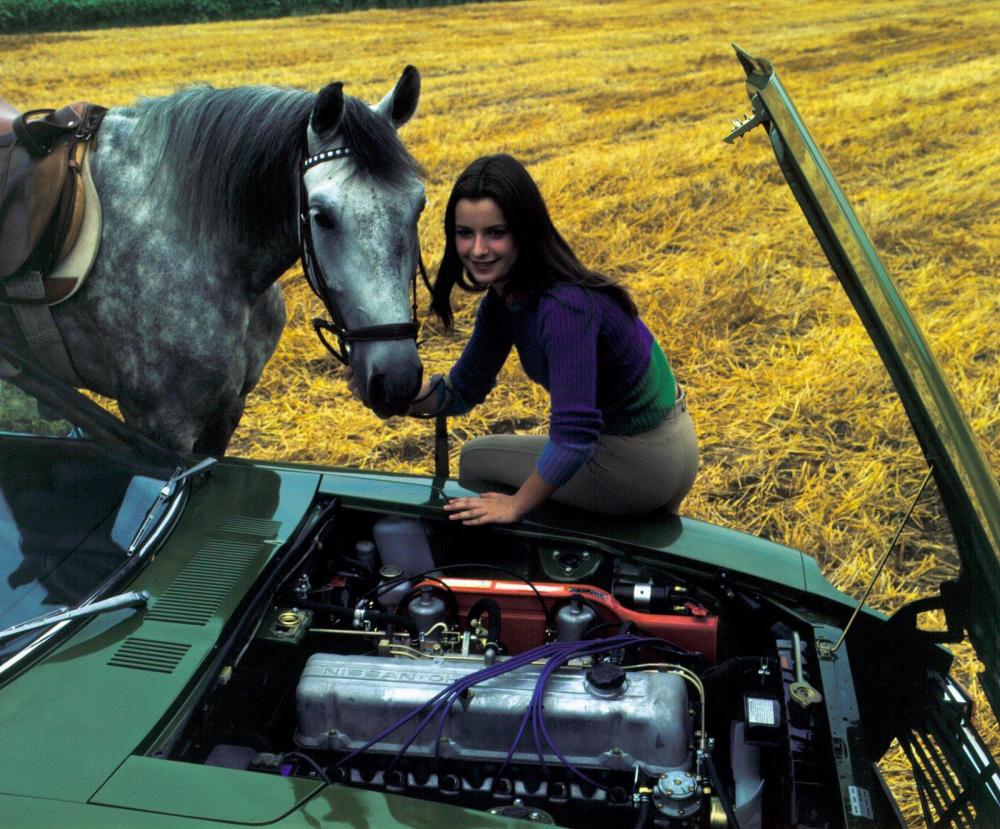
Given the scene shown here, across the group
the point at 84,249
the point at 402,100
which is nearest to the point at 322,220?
the point at 402,100

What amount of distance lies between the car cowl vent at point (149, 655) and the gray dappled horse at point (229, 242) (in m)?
1.18

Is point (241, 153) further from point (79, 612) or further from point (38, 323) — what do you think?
point (79, 612)

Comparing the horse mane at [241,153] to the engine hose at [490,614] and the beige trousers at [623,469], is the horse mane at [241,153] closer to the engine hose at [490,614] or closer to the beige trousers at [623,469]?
the beige trousers at [623,469]

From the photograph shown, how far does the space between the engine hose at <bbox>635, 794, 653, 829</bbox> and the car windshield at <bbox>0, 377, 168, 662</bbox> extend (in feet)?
4.10

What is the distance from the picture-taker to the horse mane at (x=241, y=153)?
3184 mm

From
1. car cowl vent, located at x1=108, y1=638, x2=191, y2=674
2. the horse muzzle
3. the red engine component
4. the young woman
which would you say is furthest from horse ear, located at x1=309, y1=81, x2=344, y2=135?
car cowl vent, located at x1=108, y1=638, x2=191, y2=674

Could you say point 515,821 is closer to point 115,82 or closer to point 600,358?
point 600,358

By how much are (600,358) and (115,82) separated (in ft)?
34.1

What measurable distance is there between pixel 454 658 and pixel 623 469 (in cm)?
90

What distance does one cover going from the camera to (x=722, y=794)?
1979mm

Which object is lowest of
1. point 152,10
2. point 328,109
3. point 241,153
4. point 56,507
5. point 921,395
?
point 56,507

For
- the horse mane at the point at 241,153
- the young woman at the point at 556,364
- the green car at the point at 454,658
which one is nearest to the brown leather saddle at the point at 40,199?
the horse mane at the point at 241,153

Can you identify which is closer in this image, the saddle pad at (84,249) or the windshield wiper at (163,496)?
the windshield wiper at (163,496)

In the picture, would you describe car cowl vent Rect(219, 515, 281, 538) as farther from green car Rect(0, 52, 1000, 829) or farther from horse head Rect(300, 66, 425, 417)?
horse head Rect(300, 66, 425, 417)
